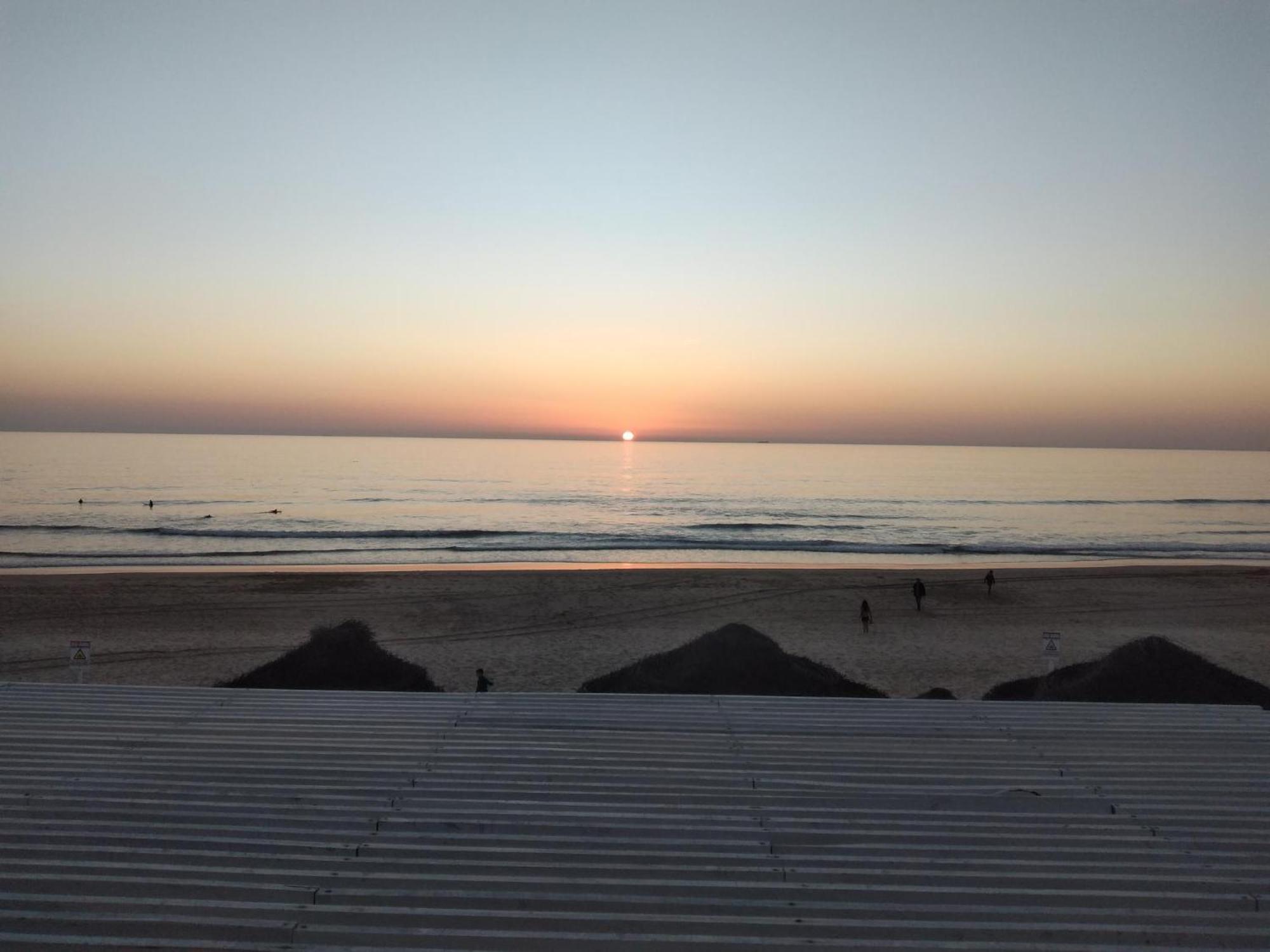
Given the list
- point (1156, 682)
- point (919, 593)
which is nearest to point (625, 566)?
point (919, 593)

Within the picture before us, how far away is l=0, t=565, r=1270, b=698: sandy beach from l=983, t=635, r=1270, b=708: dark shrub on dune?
2743mm

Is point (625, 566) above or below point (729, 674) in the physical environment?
below

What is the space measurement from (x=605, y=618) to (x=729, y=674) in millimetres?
10597

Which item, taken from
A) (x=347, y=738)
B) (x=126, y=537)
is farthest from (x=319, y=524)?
(x=347, y=738)

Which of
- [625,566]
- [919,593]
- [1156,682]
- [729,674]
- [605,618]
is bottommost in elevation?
[625,566]

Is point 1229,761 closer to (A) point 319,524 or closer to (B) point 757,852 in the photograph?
(B) point 757,852

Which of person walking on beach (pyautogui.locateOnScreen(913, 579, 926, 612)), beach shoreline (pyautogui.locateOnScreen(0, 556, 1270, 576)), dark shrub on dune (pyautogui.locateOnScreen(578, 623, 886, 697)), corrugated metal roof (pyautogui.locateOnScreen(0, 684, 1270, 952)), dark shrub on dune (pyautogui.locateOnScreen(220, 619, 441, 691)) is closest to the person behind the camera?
corrugated metal roof (pyautogui.locateOnScreen(0, 684, 1270, 952))

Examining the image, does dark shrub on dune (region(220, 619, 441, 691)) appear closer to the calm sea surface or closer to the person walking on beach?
the person walking on beach

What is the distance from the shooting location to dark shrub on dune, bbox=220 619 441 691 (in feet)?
44.8

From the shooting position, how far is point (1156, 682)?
44.8 ft

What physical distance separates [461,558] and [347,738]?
110 feet

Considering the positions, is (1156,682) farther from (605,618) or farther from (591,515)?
(591,515)

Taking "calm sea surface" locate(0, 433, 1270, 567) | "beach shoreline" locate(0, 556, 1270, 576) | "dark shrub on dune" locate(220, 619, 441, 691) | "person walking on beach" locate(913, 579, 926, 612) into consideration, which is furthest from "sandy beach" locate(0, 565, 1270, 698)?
"calm sea surface" locate(0, 433, 1270, 567)

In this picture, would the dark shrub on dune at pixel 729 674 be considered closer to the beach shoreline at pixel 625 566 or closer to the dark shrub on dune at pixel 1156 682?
the dark shrub on dune at pixel 1156 682
